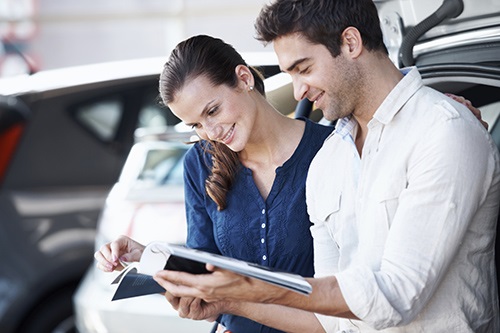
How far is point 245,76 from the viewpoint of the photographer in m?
2.64

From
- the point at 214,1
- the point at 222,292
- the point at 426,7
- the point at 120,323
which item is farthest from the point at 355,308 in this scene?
the point at 214,1

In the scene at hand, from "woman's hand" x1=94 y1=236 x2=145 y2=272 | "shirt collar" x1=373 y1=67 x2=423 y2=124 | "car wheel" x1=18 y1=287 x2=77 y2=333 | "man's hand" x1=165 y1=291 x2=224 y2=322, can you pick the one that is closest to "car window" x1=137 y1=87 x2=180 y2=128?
"car wheel" x1=18 y1=287 x2=77 y2=333

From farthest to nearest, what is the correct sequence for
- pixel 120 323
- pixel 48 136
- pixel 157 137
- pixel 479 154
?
1. pixel 48 136
2. pixel 157 137
3. pixel 120 323
4. pixel 479 154

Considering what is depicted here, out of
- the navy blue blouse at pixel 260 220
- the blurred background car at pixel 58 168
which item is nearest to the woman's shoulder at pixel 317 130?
the navy blue blouse at pixel 260 220

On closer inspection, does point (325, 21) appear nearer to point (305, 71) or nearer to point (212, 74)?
point (305, 71)

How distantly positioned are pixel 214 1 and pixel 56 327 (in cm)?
1025

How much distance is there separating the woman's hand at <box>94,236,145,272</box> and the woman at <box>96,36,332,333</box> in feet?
0.10

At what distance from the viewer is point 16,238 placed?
5.04m

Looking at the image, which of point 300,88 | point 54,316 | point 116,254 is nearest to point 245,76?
point 300,88

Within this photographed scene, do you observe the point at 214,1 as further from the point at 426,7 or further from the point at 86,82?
the point at 426,7

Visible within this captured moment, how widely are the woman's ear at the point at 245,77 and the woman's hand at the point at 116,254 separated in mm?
555

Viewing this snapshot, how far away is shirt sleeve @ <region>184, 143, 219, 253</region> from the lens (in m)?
2.64

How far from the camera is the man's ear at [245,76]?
263 centimetres

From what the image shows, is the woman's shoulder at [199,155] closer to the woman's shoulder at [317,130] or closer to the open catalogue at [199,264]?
the woman's shoulder at [317,130]
